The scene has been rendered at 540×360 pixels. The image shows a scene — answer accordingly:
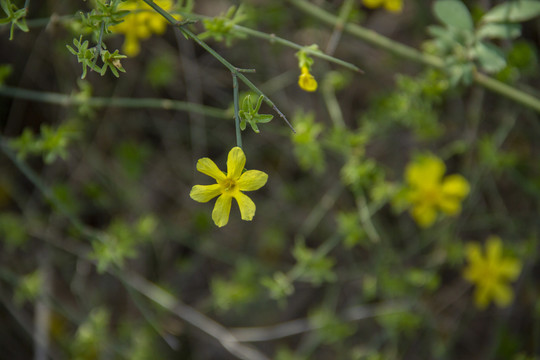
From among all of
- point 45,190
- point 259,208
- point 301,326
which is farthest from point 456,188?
point 45,190

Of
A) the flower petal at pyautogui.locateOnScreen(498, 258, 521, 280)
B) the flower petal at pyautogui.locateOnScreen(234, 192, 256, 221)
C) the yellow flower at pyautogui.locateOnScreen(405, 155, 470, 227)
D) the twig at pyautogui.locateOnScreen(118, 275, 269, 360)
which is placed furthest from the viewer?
the flower petal at pyautogui.locateOnScreen(498, 258, 521, 280)

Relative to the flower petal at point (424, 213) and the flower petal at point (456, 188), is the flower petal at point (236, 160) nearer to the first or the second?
the flower petal at point (424, 213)

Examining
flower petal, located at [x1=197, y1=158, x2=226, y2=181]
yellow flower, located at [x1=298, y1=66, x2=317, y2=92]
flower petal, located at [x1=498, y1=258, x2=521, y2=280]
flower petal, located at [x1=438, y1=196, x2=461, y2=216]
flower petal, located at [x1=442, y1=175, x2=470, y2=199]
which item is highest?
flower petal, located at [x1=442, y1=175, x2=470, y2=199]

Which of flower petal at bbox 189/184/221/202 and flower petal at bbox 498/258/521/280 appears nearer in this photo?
flower petal at bbox 189/184/221/202

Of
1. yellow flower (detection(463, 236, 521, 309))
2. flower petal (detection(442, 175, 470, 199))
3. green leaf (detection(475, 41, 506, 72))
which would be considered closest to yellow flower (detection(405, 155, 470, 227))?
flower petal (detection(442, 175, 470, 199))

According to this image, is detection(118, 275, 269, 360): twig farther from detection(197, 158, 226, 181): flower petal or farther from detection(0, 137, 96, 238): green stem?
detection(197, 158, 226, 181): flower petal

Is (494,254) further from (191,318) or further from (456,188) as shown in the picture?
(191,318)

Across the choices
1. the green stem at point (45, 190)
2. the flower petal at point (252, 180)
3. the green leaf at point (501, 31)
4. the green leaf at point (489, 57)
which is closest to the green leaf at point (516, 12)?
the green leaf at point (501, 31)
